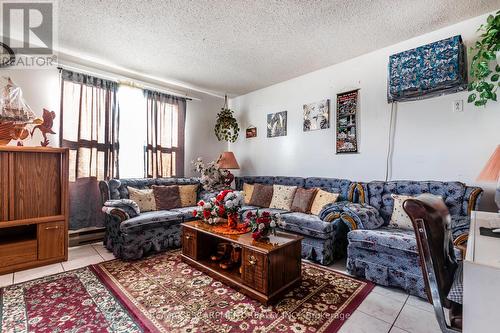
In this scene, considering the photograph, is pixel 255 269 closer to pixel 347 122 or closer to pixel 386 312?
pixel 386 312

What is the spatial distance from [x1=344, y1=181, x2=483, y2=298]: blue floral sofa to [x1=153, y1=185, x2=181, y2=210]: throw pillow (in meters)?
2.46

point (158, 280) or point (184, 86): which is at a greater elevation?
point (184, 86)

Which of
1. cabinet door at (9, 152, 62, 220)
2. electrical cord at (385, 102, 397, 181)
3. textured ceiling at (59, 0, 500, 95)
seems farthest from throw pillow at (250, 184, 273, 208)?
cabinet door at (9, 152, 62, 220)

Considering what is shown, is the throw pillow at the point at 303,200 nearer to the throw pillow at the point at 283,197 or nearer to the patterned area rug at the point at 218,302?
the throw pillow at the point at 283,197

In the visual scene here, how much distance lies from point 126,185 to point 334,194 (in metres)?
2.88

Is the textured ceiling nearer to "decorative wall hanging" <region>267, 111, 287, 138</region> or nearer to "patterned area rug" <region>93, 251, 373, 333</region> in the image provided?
"decorative wall hanging" <region>267, 111, 287, 138</region>

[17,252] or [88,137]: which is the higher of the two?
[88,137]

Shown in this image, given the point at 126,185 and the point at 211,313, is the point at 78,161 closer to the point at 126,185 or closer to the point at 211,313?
the point at 126,185

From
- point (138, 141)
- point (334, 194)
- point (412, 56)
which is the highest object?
point (412, 56)

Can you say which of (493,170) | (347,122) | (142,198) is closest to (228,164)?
(142,198)

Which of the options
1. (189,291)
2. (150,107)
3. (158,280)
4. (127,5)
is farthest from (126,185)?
(127,5)

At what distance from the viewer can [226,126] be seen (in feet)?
15.2

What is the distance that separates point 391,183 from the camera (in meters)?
2.74

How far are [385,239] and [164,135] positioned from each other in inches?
140
